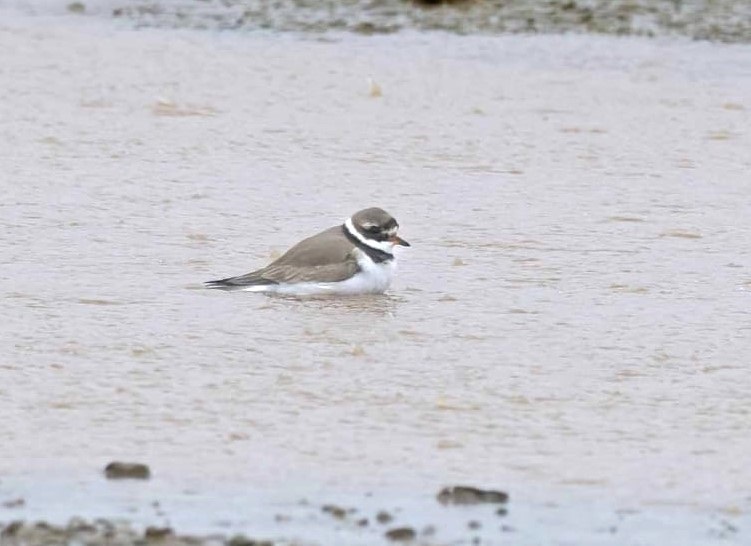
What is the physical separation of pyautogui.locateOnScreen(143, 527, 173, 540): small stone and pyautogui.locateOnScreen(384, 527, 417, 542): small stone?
27.6 inches

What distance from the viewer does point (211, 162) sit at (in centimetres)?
1391

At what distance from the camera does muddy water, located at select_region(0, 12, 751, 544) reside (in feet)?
23.8

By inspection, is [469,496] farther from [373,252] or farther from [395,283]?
[395,283]

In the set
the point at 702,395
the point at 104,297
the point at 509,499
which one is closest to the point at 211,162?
the point at 104,297

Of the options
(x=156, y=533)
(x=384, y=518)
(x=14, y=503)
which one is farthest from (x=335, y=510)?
(x=14, y=503)

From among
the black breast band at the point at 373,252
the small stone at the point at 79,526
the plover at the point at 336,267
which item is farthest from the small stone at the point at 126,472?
the black breast band at the point at 373,252

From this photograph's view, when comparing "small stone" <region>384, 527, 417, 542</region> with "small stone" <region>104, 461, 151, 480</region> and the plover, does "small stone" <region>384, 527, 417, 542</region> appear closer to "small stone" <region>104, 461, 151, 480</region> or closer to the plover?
"small stone" <region>104, 461, 151, 480</region>

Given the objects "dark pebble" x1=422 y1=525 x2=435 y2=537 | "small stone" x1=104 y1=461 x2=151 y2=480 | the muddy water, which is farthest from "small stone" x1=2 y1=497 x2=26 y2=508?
"dark pebble" x1=422 y1=525 x2=435 y2=537

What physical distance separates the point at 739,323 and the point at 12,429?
12.6 ft

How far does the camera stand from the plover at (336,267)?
34.4ft

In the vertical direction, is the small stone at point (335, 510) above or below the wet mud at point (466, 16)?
below

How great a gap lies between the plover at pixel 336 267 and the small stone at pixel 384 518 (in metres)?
3.89

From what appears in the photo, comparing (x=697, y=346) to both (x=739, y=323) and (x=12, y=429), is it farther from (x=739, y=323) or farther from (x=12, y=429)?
(x=12, y=429)

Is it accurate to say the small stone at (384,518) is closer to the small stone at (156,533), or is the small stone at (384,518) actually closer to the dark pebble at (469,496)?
the dark pebble at (469,496)
